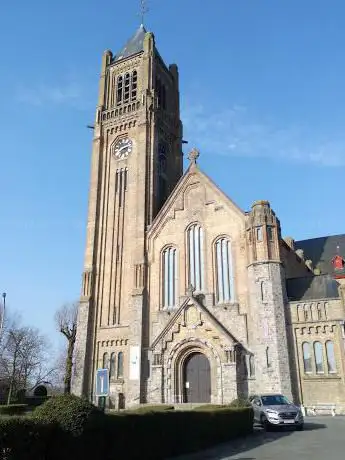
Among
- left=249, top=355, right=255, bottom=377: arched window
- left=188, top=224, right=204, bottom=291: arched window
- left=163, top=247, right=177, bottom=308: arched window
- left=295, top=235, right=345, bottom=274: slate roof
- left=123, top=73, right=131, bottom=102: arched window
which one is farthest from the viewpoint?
left=123, top=73, right=131, bottom=102: arched window

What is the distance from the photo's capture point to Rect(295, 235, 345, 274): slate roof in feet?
151

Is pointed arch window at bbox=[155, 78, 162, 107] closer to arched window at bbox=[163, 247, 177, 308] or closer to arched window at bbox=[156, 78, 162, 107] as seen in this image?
arched window at bbox=[156, 78, 162, 107]

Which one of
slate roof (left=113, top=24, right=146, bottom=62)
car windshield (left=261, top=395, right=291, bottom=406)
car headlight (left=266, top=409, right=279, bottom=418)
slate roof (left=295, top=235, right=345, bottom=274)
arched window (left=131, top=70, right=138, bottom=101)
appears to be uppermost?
slate roof (left=113, top=24, right=146, bottom=62)

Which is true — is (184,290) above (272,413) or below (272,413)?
above

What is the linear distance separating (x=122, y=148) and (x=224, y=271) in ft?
58.1

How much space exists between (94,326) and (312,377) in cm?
1821

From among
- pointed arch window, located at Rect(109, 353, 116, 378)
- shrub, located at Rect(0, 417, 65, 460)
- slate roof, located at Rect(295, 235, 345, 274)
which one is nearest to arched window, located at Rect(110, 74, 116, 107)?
pointed arch window, located at Rect(109, 353, 116, 378)

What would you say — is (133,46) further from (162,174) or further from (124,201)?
(124,201)

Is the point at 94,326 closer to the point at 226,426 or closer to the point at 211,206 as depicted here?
the point at 211,206

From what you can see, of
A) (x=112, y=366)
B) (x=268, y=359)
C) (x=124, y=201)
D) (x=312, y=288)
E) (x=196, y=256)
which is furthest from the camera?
(x=124, y=201)

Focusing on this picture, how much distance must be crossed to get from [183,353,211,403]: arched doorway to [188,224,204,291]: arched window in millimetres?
5468

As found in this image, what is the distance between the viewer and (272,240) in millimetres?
32656

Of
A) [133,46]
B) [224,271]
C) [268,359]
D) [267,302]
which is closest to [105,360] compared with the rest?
[224,271]

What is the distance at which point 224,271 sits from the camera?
34.4 metres
